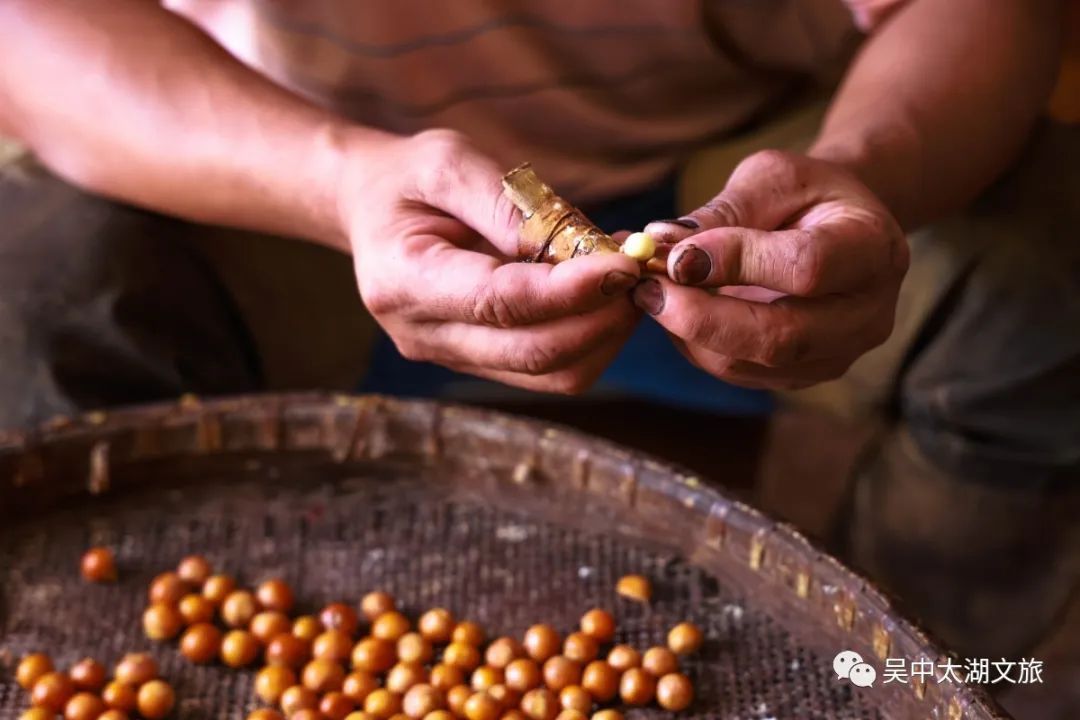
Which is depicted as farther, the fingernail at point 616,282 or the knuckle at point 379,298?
the knuckle at point 379,298

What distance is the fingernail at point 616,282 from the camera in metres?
0.58

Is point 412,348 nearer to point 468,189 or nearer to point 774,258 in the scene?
point 468,189

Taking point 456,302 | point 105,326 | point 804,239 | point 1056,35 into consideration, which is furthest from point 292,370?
point 1056,35

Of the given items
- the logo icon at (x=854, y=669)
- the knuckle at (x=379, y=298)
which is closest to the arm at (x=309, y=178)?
the knuckle at (x=379, y=298)

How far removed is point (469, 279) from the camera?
2.07 ft

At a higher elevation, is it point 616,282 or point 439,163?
point 439,163

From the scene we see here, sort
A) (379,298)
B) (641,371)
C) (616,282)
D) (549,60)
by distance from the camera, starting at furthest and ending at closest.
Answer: (641,371)
(549,60)
(379,298)
(616,282)

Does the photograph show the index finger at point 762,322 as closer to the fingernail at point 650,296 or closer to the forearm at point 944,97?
the fingernail at point 650,296

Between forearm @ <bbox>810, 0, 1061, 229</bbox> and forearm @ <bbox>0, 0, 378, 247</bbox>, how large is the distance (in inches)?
15.1

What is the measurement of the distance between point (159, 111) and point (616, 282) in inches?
17.4

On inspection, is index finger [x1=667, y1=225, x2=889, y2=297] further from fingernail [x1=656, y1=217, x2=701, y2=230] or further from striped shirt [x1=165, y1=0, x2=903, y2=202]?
striped shirt [x1=165, y1=0, x2=903, y2=202]

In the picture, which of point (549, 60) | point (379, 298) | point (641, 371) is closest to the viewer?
point (379, 298)

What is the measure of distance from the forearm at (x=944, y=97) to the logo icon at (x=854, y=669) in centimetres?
31

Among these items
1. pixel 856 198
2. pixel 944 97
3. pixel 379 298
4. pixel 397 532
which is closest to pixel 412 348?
pixel 379 298
